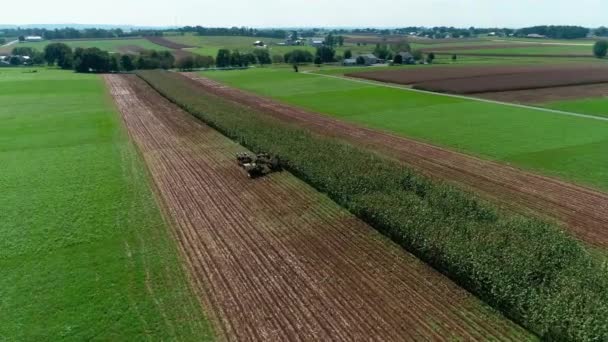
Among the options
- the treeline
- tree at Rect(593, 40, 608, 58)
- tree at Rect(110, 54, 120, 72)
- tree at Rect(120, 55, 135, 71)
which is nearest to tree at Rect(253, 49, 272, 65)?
the treeline

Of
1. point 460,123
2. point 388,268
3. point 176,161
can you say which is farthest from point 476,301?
point 460,123

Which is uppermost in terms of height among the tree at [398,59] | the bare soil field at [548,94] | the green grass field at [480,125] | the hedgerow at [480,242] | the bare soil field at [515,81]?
the tree at [398,59]

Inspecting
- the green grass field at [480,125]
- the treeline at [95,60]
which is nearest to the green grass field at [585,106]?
the green grass field at [480,125]

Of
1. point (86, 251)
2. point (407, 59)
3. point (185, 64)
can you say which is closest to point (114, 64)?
point (185, 64)

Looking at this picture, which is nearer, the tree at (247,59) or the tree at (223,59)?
the tree at (223,59)

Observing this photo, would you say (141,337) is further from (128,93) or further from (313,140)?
(128,93)

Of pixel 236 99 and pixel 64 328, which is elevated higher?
pixel 236 99

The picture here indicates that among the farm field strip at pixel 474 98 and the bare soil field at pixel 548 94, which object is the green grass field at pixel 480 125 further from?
the bare soil field at pixel 548 94
